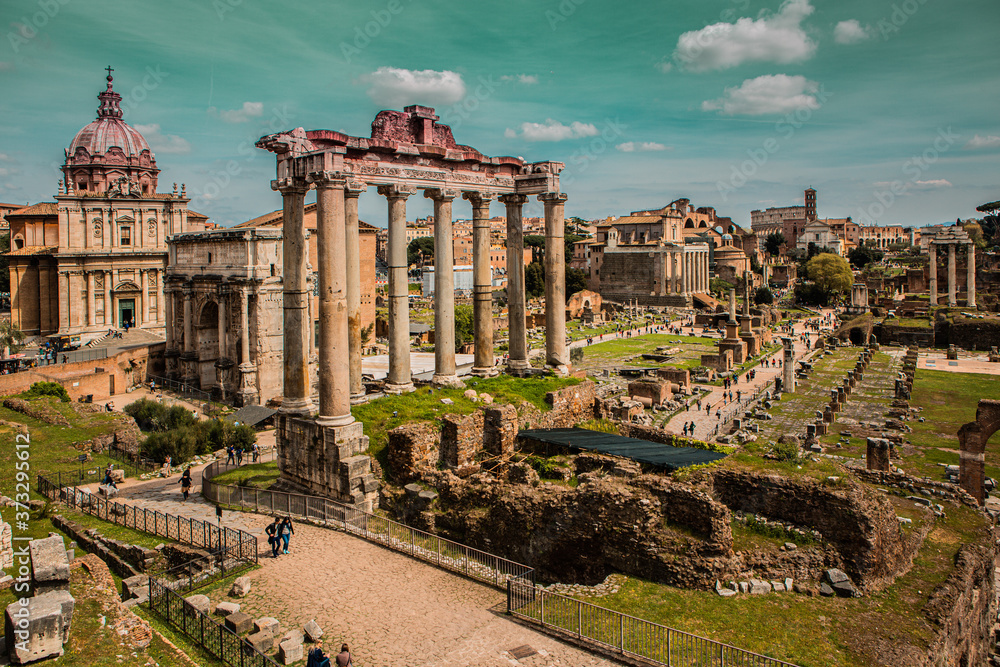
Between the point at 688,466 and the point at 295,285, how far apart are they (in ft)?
30.8

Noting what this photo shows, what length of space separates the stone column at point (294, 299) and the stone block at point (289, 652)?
691 cm

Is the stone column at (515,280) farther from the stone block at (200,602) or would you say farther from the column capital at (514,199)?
the stone block at (200,602)

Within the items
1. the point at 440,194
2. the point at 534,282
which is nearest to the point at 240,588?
the point at 440,194

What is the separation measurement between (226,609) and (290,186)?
923 cm

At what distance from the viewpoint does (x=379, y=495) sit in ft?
48.8

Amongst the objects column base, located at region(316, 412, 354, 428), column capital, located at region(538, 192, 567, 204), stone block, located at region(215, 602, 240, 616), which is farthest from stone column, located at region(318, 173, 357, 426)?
column capital, located at region(538, 192, 567, 204)

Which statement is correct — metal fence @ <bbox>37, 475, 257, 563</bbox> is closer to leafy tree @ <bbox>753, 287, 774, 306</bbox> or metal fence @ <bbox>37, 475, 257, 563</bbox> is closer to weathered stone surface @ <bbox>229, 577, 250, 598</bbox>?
weathered stone surface @ <bbox>229, 577, 250, 598</bbox>

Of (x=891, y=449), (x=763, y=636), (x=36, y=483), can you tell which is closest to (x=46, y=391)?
(x=36, y=483)

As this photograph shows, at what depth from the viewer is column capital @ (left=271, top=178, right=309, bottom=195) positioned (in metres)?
15.5

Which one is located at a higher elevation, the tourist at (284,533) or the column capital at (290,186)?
the column capital at (290,186)

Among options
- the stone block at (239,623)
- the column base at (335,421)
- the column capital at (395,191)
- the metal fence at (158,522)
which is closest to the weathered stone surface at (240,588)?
the metal fence at (158,522)

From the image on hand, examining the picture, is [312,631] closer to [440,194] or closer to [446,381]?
[446,381]

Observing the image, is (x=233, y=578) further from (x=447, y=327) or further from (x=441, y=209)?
(x=441, y=209)

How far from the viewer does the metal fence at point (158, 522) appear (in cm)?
1285
